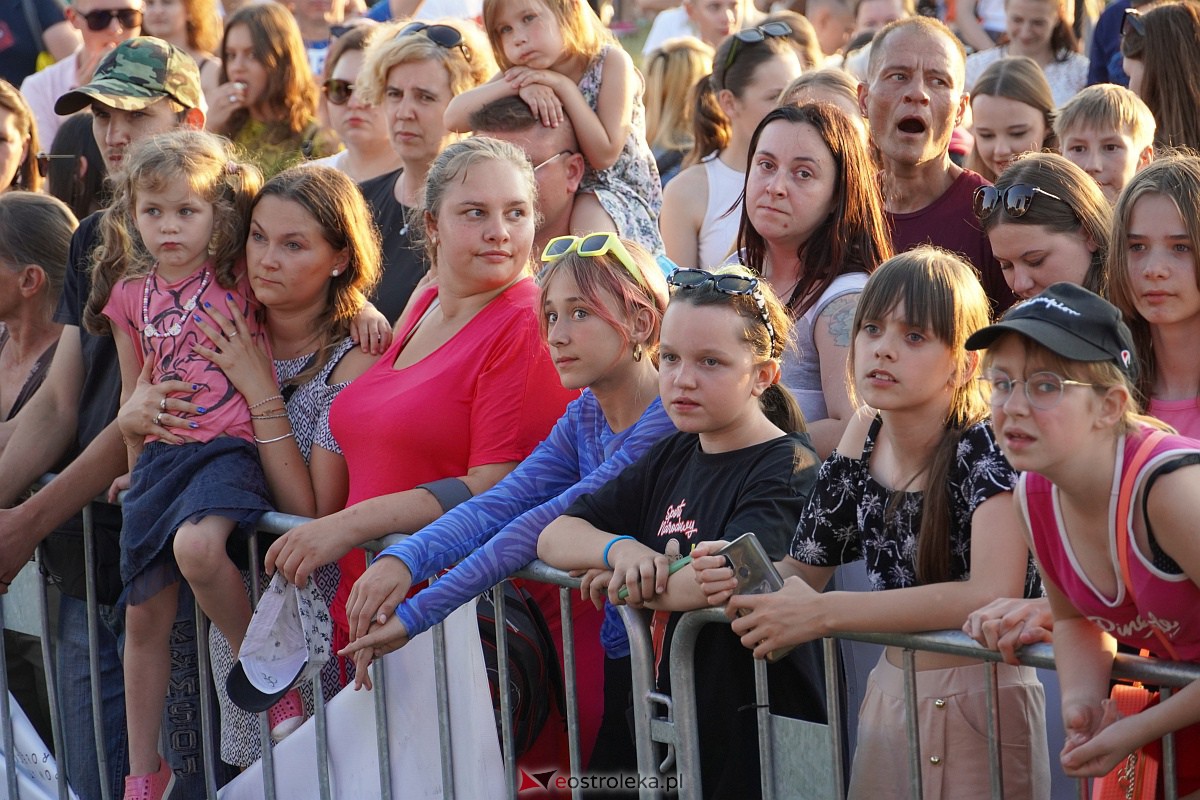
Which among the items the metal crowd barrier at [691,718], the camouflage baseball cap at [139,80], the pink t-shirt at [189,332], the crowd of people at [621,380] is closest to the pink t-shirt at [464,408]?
the crowd of people at [621,380]

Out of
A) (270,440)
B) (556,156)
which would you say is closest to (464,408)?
(270,440)

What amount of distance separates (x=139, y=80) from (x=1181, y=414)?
354cm

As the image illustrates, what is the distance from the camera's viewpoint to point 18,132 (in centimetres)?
577

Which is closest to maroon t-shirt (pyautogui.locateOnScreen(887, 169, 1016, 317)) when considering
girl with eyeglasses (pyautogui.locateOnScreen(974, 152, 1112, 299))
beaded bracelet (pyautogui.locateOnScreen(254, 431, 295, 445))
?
girl with eyeglasses (pyautogui.locateOnScreen(974, 152, 1112, 299))

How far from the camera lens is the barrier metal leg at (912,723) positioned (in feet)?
8.19

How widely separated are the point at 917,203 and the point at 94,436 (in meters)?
2.60

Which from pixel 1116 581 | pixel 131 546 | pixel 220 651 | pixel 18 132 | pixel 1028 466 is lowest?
pixel 220 651

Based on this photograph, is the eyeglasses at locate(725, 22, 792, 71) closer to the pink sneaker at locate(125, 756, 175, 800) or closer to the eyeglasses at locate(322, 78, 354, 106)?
the eyeglasses at locate(322, 78, 354, 106)

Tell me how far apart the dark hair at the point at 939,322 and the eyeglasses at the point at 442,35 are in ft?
8.02

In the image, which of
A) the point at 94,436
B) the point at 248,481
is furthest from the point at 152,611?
the point at 94,436

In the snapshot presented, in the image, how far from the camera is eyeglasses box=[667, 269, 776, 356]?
3.01 meters

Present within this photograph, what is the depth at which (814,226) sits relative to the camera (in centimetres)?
367

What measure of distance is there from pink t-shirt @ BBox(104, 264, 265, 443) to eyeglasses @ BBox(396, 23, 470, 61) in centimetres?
125

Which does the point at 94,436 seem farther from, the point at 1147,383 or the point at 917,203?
the point at 1147,383
